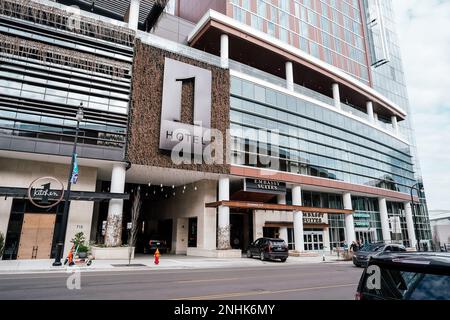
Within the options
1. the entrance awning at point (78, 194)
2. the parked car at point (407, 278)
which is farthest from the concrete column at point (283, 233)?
the parked car at point (407, 278)

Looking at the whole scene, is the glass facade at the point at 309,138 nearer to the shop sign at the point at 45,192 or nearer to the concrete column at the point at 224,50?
the concrete column at the point at 224,50

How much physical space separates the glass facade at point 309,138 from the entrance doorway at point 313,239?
24.6 feet

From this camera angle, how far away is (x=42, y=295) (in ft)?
29.5

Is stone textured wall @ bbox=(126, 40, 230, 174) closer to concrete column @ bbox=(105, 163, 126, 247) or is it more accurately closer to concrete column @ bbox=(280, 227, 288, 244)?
concrete column @ bbox=(105, 163, 126, 247)

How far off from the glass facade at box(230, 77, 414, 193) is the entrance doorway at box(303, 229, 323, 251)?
24.6 feet

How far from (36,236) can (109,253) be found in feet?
21.4

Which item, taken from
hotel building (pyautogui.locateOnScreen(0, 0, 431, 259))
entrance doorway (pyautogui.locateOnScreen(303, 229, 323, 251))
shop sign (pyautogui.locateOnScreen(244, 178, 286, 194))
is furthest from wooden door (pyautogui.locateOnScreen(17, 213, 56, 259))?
entrance doorway (pyautogui.locateOnScreen(303, 229, 323, 251))

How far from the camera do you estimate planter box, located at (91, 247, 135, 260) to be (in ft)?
79.3

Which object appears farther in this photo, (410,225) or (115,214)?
(410,225)

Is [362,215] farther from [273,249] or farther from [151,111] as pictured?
[151,111]

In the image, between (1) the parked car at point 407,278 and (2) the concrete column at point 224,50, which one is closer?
(1) the parked car at point 407,278

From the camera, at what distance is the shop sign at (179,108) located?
28547mm

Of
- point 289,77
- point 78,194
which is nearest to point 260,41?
point 289,77

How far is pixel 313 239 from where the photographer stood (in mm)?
39469
